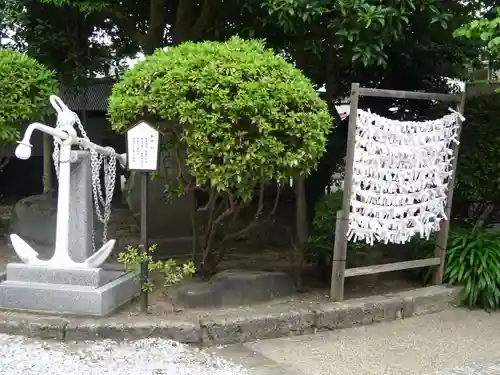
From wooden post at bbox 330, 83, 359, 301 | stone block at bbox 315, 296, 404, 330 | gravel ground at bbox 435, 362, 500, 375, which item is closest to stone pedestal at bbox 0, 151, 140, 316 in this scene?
stone block at bbox 315, 296, 404, 330

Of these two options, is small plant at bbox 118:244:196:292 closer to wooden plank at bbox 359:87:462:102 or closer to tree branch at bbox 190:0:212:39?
wooden plank at bbox 359:87:462:102

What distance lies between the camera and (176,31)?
805 centimetres

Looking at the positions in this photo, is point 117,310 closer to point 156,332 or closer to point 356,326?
point 156,332

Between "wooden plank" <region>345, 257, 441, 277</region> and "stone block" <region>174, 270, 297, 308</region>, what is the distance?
749mm

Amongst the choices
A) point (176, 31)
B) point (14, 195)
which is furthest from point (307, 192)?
point (14, 195)

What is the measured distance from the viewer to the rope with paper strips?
19.4ft

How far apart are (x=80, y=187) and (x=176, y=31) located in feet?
10.3

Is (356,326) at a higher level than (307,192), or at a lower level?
lower

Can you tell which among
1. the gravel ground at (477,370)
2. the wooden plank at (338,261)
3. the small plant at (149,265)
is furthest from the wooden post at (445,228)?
the small plant at (149,265)

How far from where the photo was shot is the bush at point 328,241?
659 centimetres

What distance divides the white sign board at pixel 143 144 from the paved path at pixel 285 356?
154 cm

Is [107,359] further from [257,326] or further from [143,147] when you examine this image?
[143,147]

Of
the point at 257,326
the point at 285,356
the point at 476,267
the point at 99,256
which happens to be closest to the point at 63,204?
the point at 99,256

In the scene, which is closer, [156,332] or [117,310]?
[156,332]
